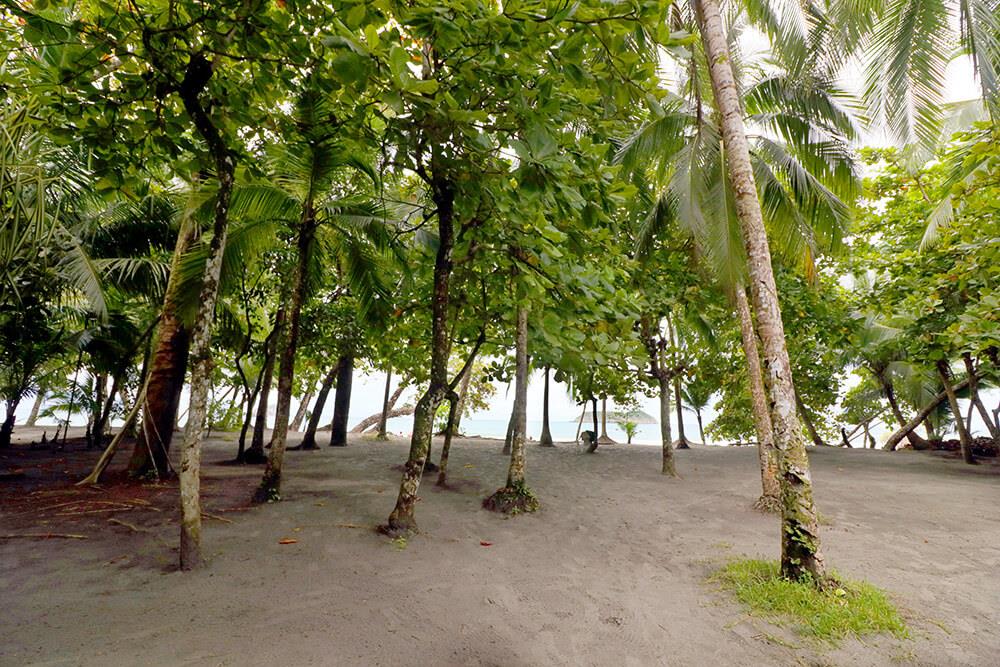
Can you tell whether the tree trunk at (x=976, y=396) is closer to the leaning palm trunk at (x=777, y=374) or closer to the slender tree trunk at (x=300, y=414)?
the leaning palm trunk at (x=777, y=374)

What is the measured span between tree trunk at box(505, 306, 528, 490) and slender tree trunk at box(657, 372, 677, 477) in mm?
4344

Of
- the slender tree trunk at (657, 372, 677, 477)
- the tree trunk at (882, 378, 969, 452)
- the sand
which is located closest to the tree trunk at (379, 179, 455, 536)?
the sand

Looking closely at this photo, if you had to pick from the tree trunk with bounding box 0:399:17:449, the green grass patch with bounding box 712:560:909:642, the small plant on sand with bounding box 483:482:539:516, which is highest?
the tree trunk with bounding box 0:399:17:449

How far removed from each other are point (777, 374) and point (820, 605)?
172 cm

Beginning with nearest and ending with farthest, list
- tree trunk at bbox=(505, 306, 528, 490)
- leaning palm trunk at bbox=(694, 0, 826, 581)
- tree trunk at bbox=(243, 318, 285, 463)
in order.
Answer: leaning palm trunk at bbox=(694, 0, 826, 581) < tree trunk at bbox=(505, 306, 528, 490) < tree trunk at bbox=(243, 318, 285, 463)

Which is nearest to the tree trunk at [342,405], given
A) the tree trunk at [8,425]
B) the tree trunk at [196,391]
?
the tree trunk at [8,425]

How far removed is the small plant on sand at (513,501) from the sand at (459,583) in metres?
0.21

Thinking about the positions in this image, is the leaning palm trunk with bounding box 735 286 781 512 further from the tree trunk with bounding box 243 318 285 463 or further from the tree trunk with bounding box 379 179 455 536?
the tree trunk with bounding box 243 318 285 463

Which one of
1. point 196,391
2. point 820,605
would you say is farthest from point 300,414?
A: point 820,605

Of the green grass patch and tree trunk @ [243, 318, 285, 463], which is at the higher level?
tree trunk @ [243, 318, 285, 463]

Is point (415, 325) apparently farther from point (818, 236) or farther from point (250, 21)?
point (818, 236)

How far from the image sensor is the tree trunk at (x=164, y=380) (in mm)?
6426

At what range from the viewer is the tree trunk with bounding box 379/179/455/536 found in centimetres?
471

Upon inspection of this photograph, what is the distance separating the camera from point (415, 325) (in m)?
8.00
